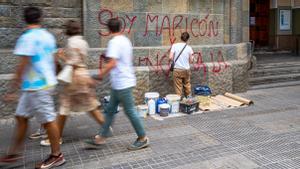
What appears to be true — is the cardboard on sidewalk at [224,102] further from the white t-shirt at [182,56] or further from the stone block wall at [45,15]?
the stone block wall at [45,15]

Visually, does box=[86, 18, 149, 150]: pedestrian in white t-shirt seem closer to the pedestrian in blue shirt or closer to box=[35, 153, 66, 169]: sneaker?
the pedestrian in blue shirt

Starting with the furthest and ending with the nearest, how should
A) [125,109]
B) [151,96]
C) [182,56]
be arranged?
1. [182,56]
2. [151,96]
3. [125,109]

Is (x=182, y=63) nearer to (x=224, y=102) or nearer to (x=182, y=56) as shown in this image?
(x=182, y=56)

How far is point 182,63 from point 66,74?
10.2ft

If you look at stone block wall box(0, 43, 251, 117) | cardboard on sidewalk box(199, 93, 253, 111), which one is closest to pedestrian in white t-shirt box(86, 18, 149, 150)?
stone block wall box(0, 43, 251, 117)

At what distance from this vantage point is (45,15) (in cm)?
711

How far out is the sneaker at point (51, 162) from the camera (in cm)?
440

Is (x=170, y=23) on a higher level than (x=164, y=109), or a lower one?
higher

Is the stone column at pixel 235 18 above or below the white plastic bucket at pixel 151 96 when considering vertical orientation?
above

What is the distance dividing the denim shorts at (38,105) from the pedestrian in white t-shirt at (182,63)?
3591 mm

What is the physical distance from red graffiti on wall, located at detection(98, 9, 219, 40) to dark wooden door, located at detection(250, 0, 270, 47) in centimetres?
704

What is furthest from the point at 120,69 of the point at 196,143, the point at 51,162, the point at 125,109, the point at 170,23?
the point at 170,23

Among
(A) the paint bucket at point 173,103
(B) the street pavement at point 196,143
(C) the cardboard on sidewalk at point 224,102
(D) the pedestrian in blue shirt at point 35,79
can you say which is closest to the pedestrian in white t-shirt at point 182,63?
(A) the paint bucket at point 173,103

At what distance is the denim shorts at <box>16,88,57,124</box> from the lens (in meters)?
4.27
